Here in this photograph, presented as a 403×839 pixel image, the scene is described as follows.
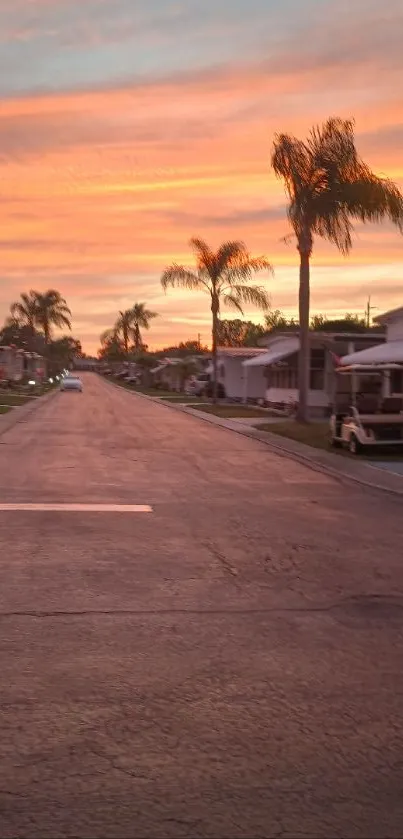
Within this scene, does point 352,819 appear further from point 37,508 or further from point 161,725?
point 37,508

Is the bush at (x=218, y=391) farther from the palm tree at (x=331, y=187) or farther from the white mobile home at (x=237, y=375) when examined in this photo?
the palm tree at (x=331, y=187)

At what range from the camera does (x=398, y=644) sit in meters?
6.56

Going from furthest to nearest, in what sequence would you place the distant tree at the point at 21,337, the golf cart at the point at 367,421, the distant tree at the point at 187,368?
the distant tree at the point at 21,337, the distant tree at the point at 187,368, the golf cart at the point at 367,421

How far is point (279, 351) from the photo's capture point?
152 ft

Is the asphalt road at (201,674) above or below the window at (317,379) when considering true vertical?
below

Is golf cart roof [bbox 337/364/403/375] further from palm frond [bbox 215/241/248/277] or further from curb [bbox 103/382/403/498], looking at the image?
palm frond [bbox 215/241/248/277]

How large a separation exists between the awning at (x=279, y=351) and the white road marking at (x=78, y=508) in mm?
30516

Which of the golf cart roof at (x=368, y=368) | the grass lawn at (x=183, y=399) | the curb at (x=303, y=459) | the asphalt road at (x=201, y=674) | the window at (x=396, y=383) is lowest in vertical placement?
the curb at (x=303, y=459)

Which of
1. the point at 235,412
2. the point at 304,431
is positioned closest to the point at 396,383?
the point at 304,431

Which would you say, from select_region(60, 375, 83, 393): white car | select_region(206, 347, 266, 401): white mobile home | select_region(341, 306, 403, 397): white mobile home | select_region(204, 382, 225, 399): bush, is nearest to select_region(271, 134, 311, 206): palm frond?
select_region(341, 306, 403, 397): white mobile home

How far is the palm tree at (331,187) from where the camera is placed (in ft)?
99.7

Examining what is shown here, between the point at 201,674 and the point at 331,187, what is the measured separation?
26.8 m

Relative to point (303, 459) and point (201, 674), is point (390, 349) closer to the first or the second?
point (303, 459)

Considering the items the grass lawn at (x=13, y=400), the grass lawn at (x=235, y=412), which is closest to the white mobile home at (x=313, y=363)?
the grass lawn at (x=235, y=412)
